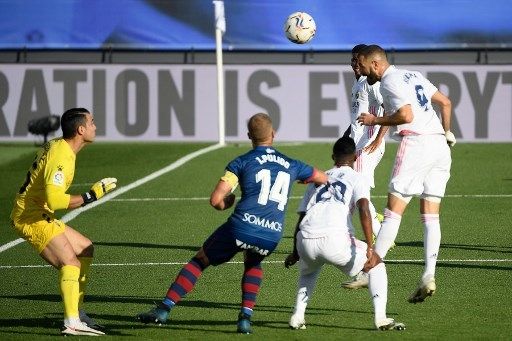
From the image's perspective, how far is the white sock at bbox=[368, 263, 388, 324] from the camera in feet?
32.4

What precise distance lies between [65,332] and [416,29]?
2103cm

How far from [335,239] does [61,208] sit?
203 centimetres

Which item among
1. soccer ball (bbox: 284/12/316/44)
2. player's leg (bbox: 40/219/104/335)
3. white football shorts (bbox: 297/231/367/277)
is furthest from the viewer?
soccer ball (bbox: 284/12/316/44)

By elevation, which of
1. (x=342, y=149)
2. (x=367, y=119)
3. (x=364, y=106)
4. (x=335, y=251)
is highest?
(x=364, y=106)

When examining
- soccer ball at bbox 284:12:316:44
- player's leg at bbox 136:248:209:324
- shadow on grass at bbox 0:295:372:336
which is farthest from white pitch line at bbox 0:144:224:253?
player's leg at bbox 136:248:209:324

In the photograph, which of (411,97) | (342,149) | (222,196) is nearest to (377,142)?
(411,97)

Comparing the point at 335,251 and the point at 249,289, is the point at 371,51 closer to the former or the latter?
the point at 335,251

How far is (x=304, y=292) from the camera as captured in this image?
10055 mm

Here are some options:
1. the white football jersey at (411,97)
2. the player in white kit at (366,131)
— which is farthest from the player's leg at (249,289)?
the player in white kit at (366,131)

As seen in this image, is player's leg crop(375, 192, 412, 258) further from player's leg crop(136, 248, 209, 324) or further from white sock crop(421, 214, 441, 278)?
player's leg crop(136, 248, 209, 324)

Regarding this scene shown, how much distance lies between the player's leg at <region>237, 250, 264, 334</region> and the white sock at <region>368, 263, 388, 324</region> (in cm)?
84

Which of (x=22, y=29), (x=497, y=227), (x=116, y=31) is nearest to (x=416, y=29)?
(x=116, y=31)

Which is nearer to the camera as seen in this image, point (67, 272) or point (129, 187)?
point (67, 272)

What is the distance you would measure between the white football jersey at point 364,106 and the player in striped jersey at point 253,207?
425cm
